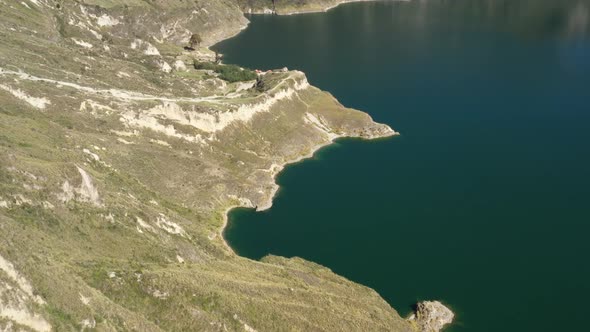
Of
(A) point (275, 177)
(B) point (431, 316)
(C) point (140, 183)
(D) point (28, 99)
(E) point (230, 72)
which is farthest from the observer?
(E) point (230, 72)

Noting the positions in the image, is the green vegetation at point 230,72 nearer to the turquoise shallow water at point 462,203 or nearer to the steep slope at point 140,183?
the steep slope at point 140,183

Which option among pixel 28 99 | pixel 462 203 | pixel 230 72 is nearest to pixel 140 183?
pixel 28 99

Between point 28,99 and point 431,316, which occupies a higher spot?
point 28,99

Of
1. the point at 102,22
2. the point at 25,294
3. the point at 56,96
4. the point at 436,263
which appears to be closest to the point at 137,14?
the point at 102,22

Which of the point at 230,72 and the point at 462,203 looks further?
the point at 230,72

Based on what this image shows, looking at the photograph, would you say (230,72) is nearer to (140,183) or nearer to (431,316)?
(140,183)

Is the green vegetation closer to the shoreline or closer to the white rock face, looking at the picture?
the shoreline

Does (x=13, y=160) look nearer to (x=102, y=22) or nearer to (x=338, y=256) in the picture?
(x=338, y=256)
